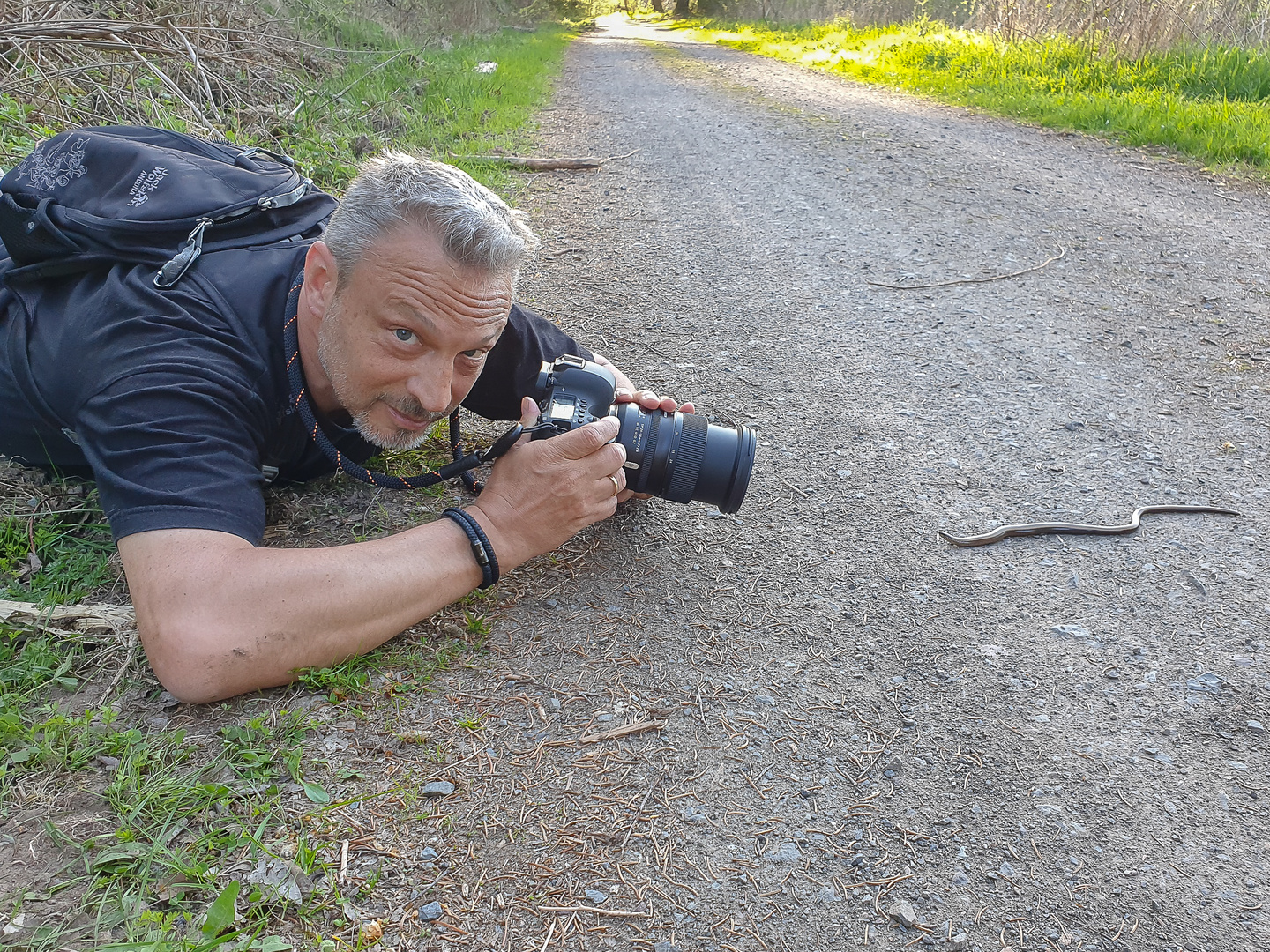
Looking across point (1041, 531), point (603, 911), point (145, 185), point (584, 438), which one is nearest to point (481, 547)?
point (584, 438)

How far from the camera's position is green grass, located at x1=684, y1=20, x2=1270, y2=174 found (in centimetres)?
644

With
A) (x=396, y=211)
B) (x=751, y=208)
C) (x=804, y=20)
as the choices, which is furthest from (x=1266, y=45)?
(x=804, y=20)

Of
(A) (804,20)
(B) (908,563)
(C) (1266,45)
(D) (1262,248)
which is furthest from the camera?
(A) (804,20)

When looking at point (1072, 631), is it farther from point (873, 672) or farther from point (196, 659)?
point (196, 659)

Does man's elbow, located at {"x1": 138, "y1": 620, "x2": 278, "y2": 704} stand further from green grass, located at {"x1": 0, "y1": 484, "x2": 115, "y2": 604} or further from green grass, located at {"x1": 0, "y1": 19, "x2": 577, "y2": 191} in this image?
green grass, located at {"x1": 0, "y1": 19, "x2": 577, "y2": 191}

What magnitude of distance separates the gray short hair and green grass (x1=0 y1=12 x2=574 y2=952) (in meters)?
0.90

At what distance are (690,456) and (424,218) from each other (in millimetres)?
924

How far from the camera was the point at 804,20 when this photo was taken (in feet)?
69.3

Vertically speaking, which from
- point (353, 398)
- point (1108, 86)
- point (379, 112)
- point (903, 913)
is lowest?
point (903, 913)

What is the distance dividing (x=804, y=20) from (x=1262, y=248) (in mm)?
19340

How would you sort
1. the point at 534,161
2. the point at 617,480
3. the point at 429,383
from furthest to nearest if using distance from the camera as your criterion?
the point at 534,161 → the point at 617,480 → the point at 429,383

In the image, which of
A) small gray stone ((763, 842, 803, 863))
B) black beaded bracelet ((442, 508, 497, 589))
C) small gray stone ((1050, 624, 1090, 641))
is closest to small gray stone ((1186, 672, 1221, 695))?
small gray stone ((1050, 624, 1090, 641))

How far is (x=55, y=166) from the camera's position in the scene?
7.54ft

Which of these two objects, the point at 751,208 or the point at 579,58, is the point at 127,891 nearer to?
the point at 751,208
